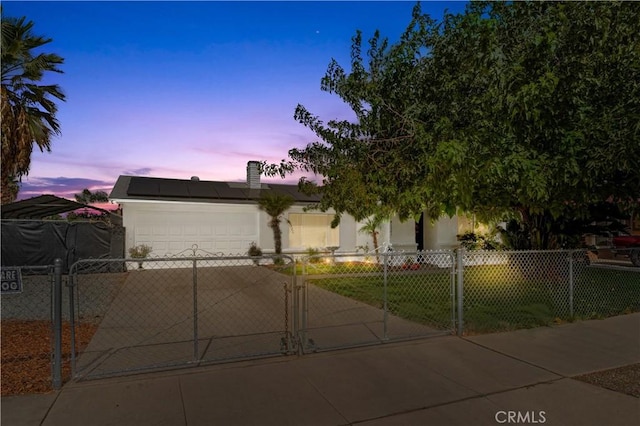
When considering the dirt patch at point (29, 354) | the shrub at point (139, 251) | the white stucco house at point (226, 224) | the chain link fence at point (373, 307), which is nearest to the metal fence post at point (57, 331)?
the dirt patch at point (29, 354)

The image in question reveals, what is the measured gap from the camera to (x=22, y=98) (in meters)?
13.0

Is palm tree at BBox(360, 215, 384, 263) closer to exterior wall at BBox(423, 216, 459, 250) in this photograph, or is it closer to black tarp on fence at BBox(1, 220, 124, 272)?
exterior wall at BBox(423, 216, 459, 250)

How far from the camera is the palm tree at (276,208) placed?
614 inches

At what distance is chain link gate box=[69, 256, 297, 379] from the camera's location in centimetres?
489

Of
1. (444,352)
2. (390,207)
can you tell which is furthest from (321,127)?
(444,352)

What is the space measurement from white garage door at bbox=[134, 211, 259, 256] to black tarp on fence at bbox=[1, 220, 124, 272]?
0.95 metres

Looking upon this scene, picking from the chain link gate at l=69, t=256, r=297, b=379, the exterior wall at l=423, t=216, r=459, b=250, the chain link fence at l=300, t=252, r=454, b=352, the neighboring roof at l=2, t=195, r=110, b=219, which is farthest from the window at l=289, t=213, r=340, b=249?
the neighboring roof at l=2, t=195, r=110, b=219

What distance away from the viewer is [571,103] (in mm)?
5273

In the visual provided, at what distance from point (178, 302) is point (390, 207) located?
210 inches

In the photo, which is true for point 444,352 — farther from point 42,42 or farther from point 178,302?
point 42,42

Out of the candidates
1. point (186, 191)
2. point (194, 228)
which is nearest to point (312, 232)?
point (194, 228)

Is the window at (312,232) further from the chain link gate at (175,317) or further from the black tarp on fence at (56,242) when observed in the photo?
the black tarp on fence at (56,242)

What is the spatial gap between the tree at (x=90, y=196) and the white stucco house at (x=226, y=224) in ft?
105

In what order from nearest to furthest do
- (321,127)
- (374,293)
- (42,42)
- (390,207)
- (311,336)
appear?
(311,336), (390,207), (321,127), (374,293), (42,42)
